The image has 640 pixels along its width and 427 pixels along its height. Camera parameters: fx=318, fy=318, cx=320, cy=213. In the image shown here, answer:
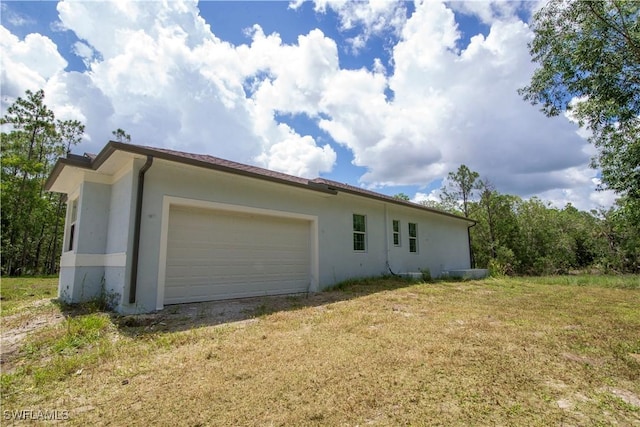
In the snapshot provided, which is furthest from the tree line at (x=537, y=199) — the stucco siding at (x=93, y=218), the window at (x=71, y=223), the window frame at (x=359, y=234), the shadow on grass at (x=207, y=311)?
the stucco siding at (x=93, y=218)

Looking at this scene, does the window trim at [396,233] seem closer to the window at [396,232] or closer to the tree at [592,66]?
the window at [396,232]

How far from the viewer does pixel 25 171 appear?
1944 cm

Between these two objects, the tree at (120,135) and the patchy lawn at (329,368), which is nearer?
the patchy lawn at (329,368)

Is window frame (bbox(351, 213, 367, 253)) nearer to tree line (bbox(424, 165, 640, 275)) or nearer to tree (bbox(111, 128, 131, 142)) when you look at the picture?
tree line (bbox(424, 165, 640, 275))

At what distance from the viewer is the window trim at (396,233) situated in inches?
490

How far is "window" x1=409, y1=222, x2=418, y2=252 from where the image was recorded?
13367mm

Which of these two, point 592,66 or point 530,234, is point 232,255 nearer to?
point 592,66

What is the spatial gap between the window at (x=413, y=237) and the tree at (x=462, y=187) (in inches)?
467

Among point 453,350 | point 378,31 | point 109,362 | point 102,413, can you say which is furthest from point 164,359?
point 378,31

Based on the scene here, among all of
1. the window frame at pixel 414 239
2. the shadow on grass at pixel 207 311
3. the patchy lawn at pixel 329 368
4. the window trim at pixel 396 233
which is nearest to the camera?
the patchy lawn at pixel 329 368

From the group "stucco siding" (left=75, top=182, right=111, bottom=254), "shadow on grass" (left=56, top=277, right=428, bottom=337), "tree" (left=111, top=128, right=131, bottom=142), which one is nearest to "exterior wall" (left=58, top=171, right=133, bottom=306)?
"stucco siding" (left=75, top=182, right=111, bottom=254)

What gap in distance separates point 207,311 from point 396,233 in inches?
332

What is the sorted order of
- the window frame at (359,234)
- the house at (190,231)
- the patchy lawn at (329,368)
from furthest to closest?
the window frame at (359,234), the house at (190,231), the patchy lawn at (329,368)

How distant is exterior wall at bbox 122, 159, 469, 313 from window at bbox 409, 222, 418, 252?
0.72 feet
